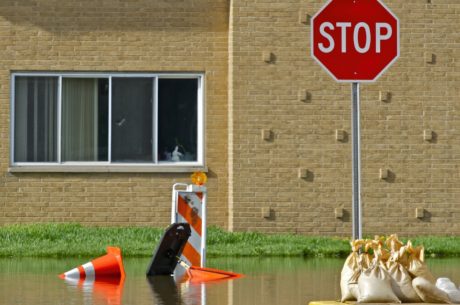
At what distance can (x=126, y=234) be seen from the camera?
843 inches

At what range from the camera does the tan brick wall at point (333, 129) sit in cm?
2267

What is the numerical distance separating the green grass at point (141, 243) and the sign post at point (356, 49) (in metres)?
5.69

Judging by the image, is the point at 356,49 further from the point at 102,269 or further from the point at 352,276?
the point at 102,269

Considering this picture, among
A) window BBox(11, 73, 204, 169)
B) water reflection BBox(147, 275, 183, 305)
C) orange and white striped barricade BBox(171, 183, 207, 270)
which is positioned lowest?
water reflection BBox(147, 275, 183, 305)

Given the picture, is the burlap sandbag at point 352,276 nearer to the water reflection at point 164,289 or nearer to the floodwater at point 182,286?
the floodwater at point 182,286

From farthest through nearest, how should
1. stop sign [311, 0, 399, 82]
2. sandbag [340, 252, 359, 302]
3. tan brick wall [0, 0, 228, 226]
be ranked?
tan brick wall [0, 0, 228, 226], stop sign [311, 0, 399, 82], sandbag [340, 252, 359, 302]

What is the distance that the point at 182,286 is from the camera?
14414 millimetres

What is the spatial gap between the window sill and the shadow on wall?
257 cm

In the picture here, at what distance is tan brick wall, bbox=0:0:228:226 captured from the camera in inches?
907

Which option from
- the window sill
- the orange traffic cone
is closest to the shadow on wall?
the window sill

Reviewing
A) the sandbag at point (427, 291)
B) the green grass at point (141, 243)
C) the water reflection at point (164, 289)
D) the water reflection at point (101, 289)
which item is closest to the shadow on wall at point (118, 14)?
the green grass at point (141, 243)

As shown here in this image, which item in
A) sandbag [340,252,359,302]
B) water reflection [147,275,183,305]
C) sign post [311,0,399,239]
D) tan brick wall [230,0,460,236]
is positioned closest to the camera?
sandbag [340,252,359,302]

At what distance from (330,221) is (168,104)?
12.7 feet

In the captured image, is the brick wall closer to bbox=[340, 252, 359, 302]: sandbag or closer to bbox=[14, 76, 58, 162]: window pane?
bbox=[14, 76, 58, 162]: window pane
